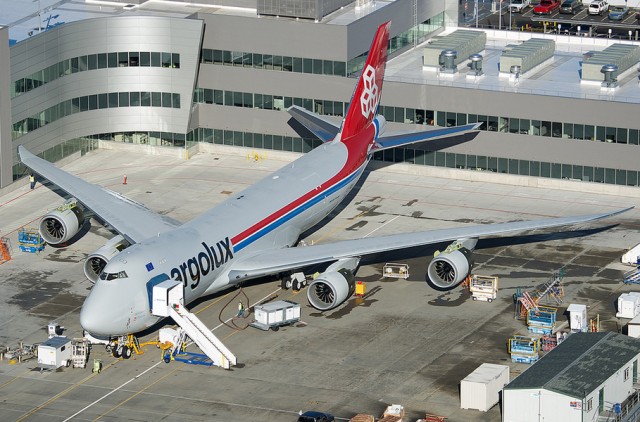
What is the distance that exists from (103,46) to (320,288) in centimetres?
4517

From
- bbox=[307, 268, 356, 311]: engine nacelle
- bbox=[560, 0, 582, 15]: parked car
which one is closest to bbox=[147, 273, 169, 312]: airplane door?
bbox=[307, 268, 356, 311]: engine nacelle

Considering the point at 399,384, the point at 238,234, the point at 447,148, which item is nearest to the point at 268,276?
the point at 238,234

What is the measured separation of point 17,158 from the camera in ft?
443

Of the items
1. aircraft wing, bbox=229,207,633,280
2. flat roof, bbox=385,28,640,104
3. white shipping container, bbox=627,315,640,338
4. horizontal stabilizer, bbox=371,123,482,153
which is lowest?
white shipping container, bbox=627,315,640,338

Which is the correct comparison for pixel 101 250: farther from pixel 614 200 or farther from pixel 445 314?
pixel 614 200

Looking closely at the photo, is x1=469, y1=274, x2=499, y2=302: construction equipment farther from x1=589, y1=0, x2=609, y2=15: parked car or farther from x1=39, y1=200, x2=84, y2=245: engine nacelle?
x1=589, y1=0, x2=609, y2=15: parked car

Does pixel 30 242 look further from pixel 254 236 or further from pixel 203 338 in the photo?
pixel 203 338

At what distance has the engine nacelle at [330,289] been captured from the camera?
4181 inches

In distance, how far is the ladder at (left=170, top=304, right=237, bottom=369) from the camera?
9956cm

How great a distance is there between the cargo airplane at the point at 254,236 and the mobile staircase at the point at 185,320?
653mm

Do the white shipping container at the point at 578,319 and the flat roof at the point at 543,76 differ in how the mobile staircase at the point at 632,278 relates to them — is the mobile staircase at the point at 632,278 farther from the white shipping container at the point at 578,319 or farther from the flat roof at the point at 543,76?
the flat roof at the point at 543,76

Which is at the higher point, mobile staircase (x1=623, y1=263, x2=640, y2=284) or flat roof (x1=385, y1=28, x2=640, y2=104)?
flat roof (x1=385, y1=28, x2=640, y2=104)

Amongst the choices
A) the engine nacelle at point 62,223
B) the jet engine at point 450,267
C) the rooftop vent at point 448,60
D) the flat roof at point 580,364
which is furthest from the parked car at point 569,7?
the flat roof at point 580,364

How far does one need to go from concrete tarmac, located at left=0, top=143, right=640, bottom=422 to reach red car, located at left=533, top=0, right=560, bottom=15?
59487 mm
